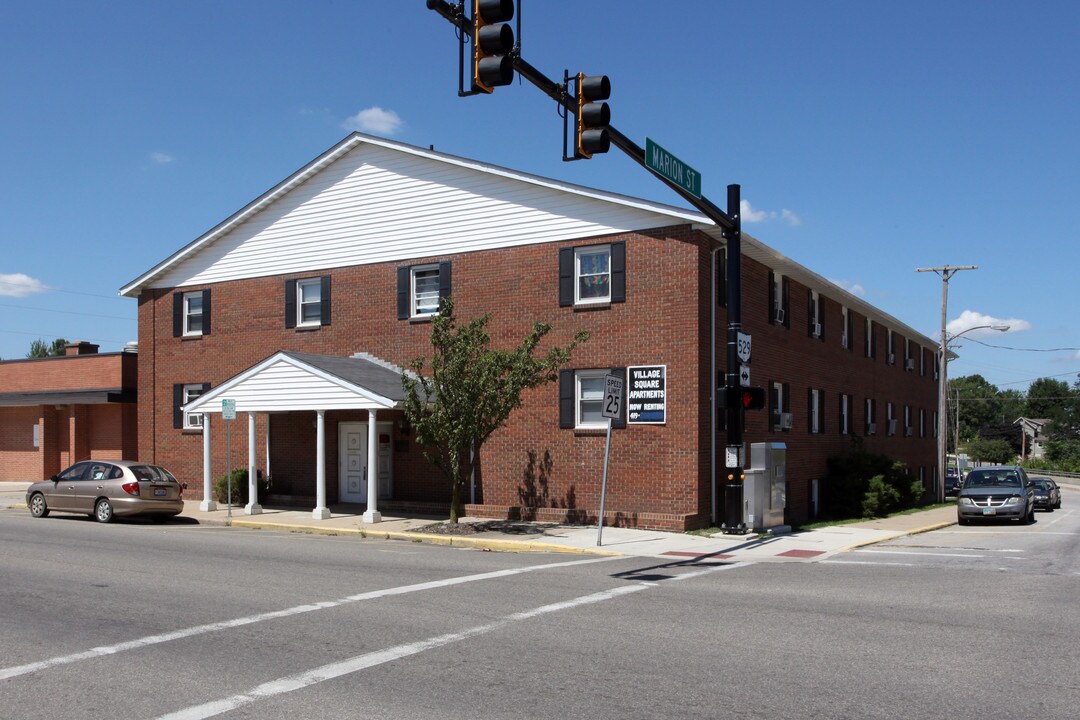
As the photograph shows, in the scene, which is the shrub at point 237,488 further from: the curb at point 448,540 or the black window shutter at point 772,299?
the black window shutter at point 772,299

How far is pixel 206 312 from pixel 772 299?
1596 centimetres

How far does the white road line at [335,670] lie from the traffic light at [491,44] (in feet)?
16.6

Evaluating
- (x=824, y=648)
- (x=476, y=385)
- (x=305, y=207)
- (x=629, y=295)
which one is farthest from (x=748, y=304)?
(x=824, y=648)

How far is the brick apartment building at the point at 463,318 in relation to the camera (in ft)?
69.2

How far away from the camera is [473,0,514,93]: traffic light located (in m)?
8.78

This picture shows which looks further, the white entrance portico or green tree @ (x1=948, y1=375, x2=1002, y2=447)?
green tree @ (x1=948, y1=375, x2=1002, y2=447)

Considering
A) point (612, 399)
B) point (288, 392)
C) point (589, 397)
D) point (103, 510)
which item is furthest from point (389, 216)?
point (612, 399)

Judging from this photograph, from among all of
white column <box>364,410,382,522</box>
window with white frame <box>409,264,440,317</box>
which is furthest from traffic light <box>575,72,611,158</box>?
window with white frame <box>409,264,440,317</box>

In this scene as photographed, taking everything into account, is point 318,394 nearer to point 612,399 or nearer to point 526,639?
point 612,399

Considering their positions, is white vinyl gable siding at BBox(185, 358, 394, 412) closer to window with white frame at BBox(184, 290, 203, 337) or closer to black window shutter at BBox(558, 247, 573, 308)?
black window shutter at BBox(558, 247, 573, 308)

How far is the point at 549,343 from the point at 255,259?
992 cm

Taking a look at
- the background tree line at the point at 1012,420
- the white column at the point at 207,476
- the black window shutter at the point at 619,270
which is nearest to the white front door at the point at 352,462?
the white column at the point at 207,476

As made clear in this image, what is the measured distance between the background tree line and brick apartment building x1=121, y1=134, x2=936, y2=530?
82198 mm

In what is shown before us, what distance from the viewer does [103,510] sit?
21.7 metres
